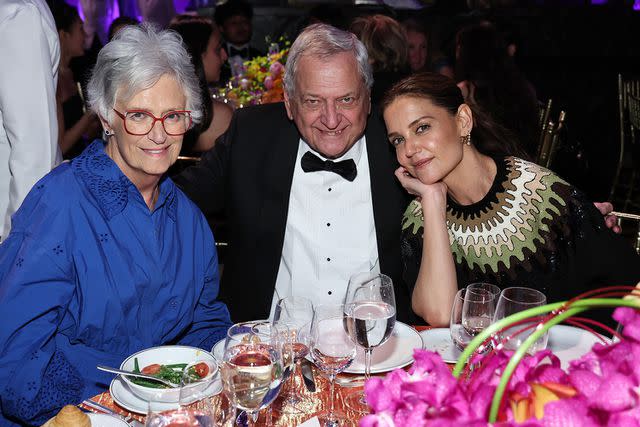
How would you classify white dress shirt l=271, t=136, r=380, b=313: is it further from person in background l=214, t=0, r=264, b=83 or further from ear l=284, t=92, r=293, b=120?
person in background l=214, t=0, r=264, b=83

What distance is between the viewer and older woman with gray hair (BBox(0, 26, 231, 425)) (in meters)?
1.79

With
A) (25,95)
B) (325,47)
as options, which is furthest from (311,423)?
(25,95)

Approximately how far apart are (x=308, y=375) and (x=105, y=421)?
0.50 metres

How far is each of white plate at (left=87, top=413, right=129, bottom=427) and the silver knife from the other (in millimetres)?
444

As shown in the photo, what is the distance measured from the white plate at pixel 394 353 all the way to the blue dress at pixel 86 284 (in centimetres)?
64

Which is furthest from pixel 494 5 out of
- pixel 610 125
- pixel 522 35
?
pixel 610 125

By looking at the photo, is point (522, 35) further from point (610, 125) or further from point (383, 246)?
point (383, 246)

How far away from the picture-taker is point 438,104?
230 centimetres

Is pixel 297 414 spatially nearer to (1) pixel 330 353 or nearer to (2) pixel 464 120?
(1) pixel 330 353

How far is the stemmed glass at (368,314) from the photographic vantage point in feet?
4.86

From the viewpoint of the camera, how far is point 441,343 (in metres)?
1.81

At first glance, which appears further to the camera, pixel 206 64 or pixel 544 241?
pixel 206 64

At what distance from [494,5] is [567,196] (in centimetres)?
747

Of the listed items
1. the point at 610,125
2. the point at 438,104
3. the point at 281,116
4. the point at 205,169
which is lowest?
the point at 610,125
